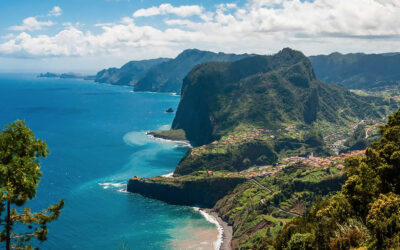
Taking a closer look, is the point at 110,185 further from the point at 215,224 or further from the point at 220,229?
the point at 220,229

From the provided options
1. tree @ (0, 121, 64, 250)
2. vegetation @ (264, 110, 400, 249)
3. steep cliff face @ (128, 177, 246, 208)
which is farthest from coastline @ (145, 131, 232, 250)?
tree @ (0, 121, 64, 250)

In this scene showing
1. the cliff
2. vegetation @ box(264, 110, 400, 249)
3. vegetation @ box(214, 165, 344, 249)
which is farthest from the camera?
the cliff

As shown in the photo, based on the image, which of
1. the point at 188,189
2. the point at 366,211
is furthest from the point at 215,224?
the point at 366,211

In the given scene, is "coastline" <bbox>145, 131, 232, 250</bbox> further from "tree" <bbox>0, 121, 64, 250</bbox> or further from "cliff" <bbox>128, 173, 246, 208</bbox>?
"tree" <bbox>0, 121, 64, 250</bbox>

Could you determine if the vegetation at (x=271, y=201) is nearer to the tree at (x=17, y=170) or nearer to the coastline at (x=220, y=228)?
the coastline at (x=220, y=228)

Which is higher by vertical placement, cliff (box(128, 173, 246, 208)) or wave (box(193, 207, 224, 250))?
cliff (box(128, 173, 246, 208))
